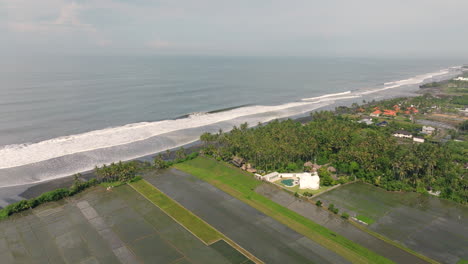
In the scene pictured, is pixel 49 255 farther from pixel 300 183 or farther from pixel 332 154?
pixel 332 154

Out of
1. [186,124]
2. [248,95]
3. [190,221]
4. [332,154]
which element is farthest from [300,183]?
[248,95]

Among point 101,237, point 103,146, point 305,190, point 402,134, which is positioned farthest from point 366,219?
point 103,146

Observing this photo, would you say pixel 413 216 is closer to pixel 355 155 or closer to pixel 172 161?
pixel 355 155

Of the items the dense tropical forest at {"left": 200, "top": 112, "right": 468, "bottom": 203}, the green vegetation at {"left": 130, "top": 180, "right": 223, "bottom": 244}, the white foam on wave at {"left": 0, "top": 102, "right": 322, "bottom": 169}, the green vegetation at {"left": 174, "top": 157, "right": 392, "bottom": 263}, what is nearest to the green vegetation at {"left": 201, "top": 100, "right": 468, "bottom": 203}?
the dense tropical forest at {"left": 200, "top": 112, "right": 468, "bottom": 203}

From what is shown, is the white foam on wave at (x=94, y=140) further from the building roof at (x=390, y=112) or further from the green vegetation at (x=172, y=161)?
the building roof at (x=390, y=112)

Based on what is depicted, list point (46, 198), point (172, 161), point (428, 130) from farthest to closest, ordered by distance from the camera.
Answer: point (428, 130) < point (172, 161) < point (46, 198)
